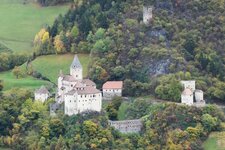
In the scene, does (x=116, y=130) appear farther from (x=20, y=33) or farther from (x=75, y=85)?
(x=20, y=33)

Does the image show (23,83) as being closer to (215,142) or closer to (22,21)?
(215,142)

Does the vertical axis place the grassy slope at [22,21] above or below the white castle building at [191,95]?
above

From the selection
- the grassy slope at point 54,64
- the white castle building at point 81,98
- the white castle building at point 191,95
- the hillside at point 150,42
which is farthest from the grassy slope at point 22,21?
the white castle building at point 191,95

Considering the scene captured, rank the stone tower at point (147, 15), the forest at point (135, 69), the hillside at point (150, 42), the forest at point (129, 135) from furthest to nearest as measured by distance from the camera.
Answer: the stone tower at point (147, 15)
the hillside at point (150, 42)
the forest at point (135, 69)
the forest at point (129, 135)

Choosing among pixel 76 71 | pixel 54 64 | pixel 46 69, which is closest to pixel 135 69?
pixel 76 71

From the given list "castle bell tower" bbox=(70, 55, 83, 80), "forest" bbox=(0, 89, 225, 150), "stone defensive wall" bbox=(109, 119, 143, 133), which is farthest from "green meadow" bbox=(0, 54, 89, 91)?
"stone defensive wall" bbox=(109, 119, 143, 133)

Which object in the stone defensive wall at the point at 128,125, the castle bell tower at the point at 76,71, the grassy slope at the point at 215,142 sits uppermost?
the castle bell tower at the point at 76,71

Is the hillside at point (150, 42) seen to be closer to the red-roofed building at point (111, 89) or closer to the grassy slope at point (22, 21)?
the red-roofed building at point (111, 89)

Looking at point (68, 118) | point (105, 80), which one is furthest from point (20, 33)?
point (68, 118)
